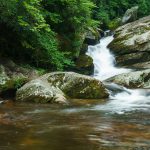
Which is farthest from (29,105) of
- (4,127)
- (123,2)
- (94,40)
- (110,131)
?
(123,2)

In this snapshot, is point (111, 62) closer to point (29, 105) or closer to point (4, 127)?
point (29, 105)

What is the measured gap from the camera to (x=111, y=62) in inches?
786

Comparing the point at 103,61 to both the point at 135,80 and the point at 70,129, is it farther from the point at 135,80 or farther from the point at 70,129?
the point at 70,129

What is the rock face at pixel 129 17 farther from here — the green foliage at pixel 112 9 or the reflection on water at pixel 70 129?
the reflection on water at pixel 70 129

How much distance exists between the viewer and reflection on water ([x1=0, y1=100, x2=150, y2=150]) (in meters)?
6.18

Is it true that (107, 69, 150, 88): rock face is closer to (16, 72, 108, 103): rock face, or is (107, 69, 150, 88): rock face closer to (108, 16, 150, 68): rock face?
(16, 72, 108, 103): rock face

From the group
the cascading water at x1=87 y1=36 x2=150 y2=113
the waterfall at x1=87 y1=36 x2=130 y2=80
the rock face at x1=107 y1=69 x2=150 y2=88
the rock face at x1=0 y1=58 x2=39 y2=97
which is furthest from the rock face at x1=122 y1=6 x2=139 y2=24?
the rock face at x1=0 y1=58 x2=39 y2=97

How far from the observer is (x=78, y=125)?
782cm

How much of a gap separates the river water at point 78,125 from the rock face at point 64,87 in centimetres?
50

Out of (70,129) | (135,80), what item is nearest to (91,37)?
(135,80)

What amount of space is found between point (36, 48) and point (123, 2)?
17.7 metres

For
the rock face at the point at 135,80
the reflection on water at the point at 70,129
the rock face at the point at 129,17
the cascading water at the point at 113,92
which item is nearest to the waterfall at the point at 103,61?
the cascading water at the point at 113,92

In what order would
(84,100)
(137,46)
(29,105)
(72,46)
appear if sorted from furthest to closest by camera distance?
(137,46), (72,46), (84,100), (29,105)

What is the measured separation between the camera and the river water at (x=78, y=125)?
622cm
